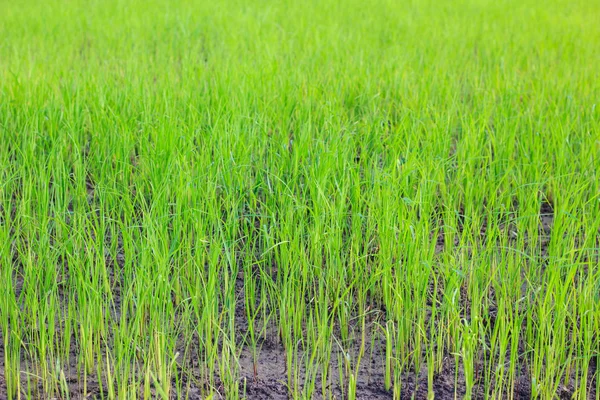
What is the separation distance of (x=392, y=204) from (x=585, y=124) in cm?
133

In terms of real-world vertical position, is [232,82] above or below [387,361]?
above

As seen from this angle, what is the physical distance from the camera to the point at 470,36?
5270mm

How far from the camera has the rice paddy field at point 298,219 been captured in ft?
6.52

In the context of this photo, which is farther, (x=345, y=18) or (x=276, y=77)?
(x=345, y=18)

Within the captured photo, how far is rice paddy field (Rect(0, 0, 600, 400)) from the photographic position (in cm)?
199

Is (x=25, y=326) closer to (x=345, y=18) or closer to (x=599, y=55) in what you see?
(x=599, y=55)

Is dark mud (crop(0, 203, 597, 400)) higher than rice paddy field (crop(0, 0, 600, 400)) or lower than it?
lower

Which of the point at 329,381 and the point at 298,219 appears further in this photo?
the point at 298,219

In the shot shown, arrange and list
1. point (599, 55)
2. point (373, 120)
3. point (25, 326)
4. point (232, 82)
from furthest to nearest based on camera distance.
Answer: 1. point (599, 55)
2. point (232, 82)
3. point (373, 120)
4. point (25, 326)

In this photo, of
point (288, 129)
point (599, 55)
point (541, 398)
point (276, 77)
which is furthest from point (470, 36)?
point (541, 398)

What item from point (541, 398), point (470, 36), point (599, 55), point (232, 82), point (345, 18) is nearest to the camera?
point (541, 398)

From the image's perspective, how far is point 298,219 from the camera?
2.63m

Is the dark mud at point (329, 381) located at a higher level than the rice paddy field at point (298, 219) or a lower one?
lower

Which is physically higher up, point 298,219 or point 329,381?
point 298,219
